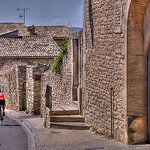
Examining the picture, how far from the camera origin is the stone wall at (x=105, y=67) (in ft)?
29.1

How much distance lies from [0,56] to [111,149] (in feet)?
97.6

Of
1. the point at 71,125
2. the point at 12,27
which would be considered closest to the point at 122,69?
the point at 71,125

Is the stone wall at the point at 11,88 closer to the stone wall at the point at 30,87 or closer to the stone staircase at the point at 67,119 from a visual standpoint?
the stone wall at the point at 30,87

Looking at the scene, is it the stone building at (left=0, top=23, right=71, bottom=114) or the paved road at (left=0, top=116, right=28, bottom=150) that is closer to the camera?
the paved road at (left=0, top=116, right=28, bottom=150)

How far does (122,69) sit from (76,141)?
90.6 inches

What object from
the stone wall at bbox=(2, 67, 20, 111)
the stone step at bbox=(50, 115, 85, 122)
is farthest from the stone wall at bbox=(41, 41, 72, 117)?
the stone wall at bbox=(2, 67, 20, 111)

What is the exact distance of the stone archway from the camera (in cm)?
838

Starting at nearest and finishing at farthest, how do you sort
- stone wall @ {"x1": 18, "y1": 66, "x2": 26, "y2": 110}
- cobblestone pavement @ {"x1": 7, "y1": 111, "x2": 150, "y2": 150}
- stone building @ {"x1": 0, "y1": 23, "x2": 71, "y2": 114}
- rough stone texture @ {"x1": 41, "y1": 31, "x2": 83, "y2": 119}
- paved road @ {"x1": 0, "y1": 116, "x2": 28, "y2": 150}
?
cobblestone pavement @ {"x1": 7, "y1": 111, "x2": 150, "y2": 150}
paved road @ {"x1": 0, "y1": 116, "x2": 28, "y2": 150}
rough stone texture @ {"x1": 41, "y1": 31, "x2": 83, "y2": 119}
stone building @ {"x1": 0, "y1": 23, "x2": 71, "y2": 114}
stone wall @ {"x1": 18, "y1": 66, "x2": 26, "y2": 110}

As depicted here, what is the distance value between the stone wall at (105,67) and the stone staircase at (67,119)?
0.34m

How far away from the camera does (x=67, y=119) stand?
12.0 meters

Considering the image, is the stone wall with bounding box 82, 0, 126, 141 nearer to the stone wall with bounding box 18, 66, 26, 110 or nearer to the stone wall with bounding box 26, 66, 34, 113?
the stone wall with bounding box 26, 66, 34, 113

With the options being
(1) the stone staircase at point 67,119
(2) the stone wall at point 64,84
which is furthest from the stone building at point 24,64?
(1) the stone staircase at point 67,119

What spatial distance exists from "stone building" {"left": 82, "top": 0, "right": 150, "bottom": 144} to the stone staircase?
2.68ft

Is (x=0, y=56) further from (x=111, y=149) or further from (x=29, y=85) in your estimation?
(x=111, y=149)
